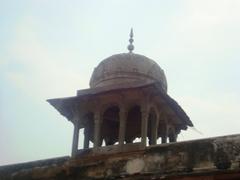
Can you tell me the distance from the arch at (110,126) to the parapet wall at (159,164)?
207 centimetres

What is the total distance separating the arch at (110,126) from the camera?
13773 mm

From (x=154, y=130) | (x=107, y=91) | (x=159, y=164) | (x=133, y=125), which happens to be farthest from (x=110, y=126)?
(x=159, y=164)

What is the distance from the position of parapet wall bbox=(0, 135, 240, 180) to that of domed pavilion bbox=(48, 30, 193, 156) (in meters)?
0.72

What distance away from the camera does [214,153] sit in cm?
1005

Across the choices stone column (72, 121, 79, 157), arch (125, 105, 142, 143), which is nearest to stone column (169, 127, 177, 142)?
arch (125, 105, 142, 143)

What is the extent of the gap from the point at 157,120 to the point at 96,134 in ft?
5.15

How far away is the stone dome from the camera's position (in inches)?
516

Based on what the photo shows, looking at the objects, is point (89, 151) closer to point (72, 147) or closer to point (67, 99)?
point (72, 147)

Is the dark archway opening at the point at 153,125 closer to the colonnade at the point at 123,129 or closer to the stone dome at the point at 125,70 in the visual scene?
the colonnade at the point at 123,129

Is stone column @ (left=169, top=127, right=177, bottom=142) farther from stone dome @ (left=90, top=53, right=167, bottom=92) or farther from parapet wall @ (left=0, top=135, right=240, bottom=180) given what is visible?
parapet wall @ (left=0, top=135, right=240, bottom=180)

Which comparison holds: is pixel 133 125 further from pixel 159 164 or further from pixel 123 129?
pixel 159 164

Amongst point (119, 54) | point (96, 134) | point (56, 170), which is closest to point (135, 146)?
point (96, 134)

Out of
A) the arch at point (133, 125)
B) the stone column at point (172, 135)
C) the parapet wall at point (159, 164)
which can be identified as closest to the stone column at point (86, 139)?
the arch at point (133, 125)

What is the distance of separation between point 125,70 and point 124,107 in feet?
4.00
